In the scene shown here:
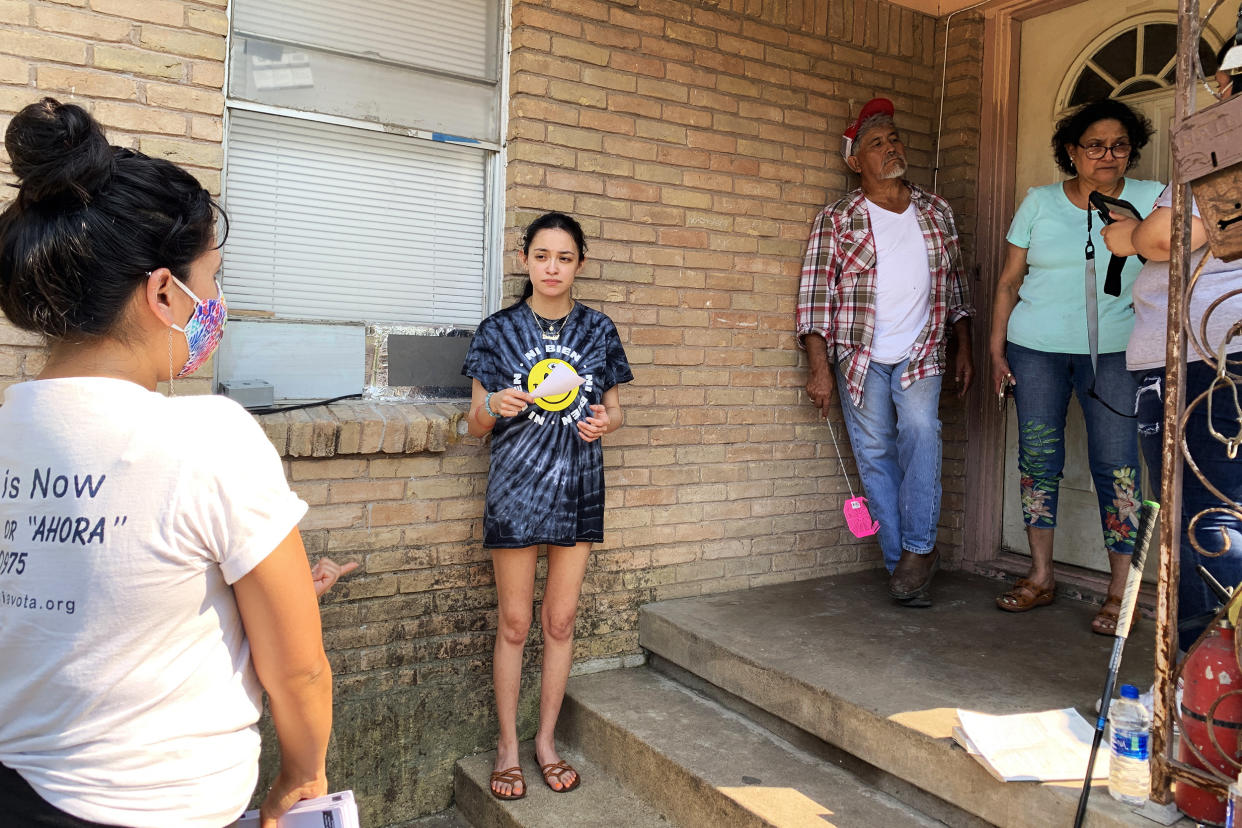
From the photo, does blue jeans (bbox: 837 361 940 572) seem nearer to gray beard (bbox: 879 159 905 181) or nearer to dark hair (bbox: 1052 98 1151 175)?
gray beard (bbox: 879 159 905 181)

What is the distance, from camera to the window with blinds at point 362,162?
131 inches

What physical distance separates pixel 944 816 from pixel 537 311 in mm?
2095

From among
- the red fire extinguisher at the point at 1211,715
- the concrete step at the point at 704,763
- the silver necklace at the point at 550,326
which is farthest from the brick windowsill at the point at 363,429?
the red fire extinguisher at the point at 1211,715

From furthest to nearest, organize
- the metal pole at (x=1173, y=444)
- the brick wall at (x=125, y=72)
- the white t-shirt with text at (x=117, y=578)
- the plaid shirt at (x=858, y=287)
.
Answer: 1. the plaid shirt at (x=858, y=287)
2. the brick wall at (x=125, y=72)
3. the metal pole at (x=1173, y=444)
4. the white t-shirt with text at (x=117, y=578)

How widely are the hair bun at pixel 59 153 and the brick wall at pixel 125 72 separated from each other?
178 cm

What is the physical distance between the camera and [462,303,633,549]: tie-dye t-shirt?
317 centimetres

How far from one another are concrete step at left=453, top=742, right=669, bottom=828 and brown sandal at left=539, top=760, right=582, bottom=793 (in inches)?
0.7

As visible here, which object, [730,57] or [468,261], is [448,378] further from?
[730,57]

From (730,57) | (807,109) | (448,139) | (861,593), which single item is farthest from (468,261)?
(861,593)

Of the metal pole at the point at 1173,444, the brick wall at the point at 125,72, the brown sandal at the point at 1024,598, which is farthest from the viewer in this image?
the brown sandal at the point at 1024,598

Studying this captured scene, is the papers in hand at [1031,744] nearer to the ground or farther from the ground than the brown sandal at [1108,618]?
nearer to the ground

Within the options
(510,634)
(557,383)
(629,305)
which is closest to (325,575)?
(557,383)

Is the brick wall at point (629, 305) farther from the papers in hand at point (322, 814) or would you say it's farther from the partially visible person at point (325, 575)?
the papers in hand at point (322, 814)

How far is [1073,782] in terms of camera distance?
235 cm
